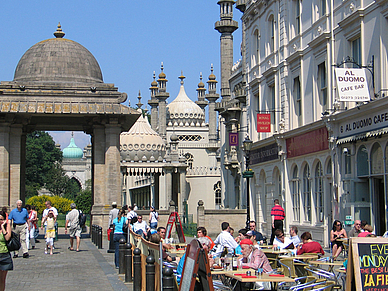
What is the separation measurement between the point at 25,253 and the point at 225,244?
341 inches

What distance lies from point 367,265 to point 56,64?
24.2 meters

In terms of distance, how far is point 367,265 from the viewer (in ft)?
29.0

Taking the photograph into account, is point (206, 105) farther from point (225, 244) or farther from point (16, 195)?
point (225, 244)

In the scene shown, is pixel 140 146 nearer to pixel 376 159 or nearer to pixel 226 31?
pixel 226 31

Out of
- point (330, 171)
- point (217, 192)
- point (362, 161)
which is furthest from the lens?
point (217, 192)

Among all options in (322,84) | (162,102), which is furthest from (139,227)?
(162,102)

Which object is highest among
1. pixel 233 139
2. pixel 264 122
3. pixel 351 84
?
pixel 233 139

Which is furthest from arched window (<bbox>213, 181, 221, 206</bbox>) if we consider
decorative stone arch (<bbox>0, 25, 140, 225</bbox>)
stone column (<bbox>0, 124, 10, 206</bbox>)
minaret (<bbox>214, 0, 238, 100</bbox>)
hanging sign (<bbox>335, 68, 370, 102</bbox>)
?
hanging sign (<bbox>335, 68, 370, 102</bbox>)

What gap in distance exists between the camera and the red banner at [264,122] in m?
30.5

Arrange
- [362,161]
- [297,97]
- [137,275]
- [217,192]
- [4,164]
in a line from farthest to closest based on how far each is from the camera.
Answer: [217,192] < [4,164] < [297,97] < [362,161] < [137,275]

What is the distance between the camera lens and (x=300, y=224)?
26891mm

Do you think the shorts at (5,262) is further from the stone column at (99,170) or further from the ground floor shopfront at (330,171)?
the stone column at (99,170)

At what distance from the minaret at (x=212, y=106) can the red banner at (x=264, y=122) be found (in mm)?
46133

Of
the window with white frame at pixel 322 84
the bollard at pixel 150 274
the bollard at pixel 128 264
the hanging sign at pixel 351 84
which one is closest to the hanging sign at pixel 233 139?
the window with white frame at pixel 322 84
